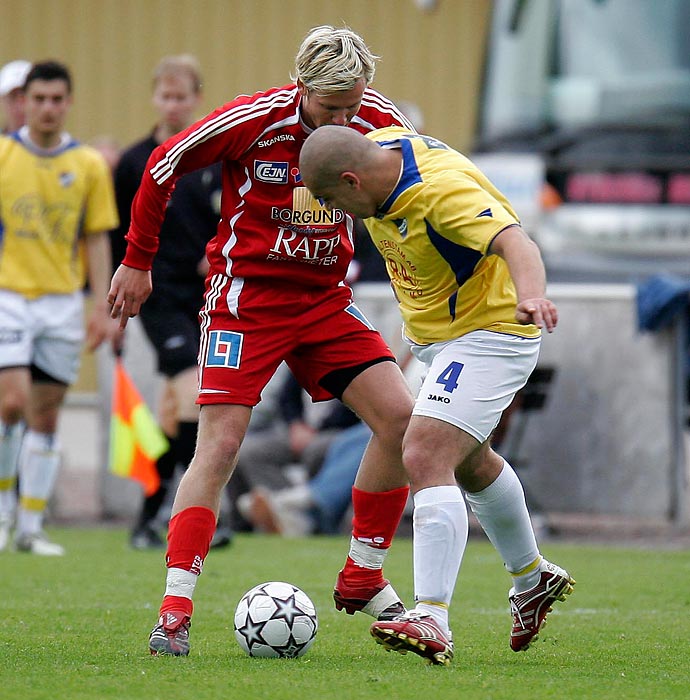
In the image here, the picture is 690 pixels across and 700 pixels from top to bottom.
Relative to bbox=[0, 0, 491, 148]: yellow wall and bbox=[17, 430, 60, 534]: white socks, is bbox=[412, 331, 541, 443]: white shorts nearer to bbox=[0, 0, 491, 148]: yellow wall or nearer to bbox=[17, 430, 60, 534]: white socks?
bbox=[17, 430, 60, 534]: white socks

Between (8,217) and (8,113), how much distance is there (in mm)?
1896

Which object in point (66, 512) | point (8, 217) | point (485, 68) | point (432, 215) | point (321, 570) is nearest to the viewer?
point (432, 215)

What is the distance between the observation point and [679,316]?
10.1 metres

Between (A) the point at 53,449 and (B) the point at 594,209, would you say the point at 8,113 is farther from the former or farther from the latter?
(B) the point at 594,209

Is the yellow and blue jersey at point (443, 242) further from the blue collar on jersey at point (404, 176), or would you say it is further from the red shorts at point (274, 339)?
the red shorts at point (274, 339)

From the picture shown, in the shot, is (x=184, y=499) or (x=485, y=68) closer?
(x=184, y=499)

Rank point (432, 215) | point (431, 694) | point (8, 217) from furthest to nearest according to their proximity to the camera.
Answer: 1. point (8, 217)
2. point (432, 215)
3. point (431, 694)

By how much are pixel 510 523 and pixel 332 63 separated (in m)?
1.57

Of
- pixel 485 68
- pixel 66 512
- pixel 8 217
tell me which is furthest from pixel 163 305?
pixel 485 68

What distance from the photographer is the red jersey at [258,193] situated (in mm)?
5066

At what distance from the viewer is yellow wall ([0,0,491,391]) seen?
59.9 ft

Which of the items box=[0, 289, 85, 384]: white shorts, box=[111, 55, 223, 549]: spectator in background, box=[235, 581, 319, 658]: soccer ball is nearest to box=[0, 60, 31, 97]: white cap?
box=[111, 55, 223, 549]: spectator in background

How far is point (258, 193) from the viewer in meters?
5.20

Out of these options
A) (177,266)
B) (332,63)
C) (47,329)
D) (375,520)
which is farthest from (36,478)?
(332,63)
